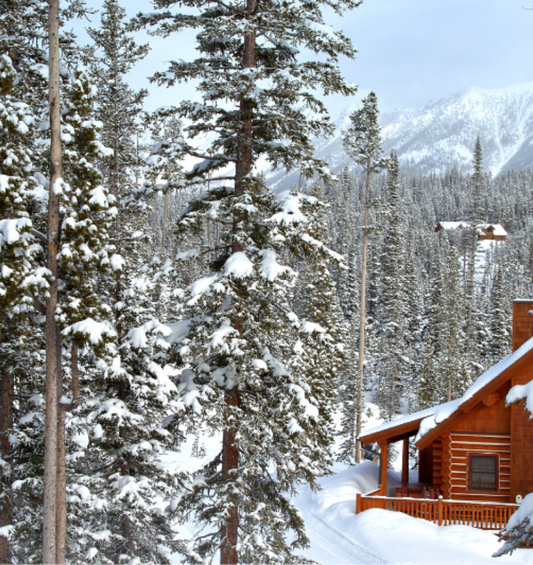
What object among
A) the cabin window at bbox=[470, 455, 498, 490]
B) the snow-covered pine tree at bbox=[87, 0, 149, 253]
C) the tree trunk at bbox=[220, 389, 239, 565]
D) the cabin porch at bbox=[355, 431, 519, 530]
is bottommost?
the cabin porch at bbox=[355, 431, 519, 530]

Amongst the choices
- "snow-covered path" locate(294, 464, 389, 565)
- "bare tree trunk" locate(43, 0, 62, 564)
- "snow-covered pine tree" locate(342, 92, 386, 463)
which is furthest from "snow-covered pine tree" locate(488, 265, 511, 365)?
"bare tree trunk" locate(43, 0, 62, 564)

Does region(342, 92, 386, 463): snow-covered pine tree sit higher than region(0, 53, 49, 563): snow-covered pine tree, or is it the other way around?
region(342, 92, 386, 463): snow-covered pine tree

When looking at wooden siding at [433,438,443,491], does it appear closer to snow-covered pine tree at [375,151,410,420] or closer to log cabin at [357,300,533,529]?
log cabin at [357,300,533,529]

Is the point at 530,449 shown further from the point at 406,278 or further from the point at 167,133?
the point at 406,278

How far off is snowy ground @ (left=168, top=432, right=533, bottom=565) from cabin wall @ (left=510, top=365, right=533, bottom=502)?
2.85m

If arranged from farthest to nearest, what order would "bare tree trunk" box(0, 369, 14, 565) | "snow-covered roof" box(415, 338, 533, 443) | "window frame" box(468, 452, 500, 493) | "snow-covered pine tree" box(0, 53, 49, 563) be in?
"window frame" box(468, 452, 500, 493), "snow-covered roof" box(415, 338, 533, 443), "bare tree trunk" box(0, 369, 14, 565), "snow-covered pine tree" box(0, 53, 49, 563)

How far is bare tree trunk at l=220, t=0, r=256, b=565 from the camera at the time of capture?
10.8 meters

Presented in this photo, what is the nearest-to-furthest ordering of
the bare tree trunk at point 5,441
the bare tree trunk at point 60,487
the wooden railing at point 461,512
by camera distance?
the bare tree trunk at point 60,487, the bare tree trunk at point 5,441, the wooden railing at point 461,512

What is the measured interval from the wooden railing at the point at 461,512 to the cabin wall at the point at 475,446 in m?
1.10

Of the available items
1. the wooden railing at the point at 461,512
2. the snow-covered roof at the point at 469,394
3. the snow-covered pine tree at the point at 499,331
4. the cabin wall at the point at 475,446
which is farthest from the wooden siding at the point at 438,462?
the snow-covered pine tree at the point at 499,331

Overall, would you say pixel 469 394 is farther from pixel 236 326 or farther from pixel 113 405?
pixel 113 405

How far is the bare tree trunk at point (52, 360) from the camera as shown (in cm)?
1022

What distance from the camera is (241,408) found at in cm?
1120

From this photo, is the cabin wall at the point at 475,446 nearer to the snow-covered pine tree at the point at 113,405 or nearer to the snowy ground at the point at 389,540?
the snowy ground at the point at 389,540
